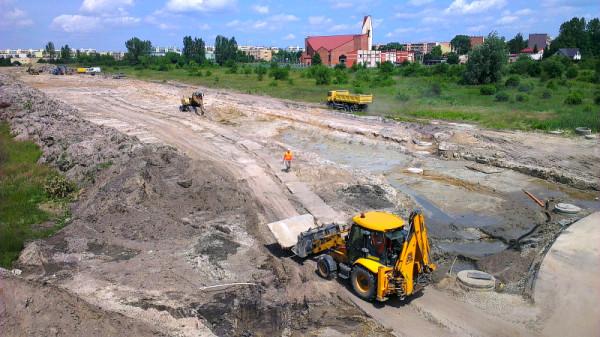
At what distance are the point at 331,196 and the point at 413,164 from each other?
7.70m

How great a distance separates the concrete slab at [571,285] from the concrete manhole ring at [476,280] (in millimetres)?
1063

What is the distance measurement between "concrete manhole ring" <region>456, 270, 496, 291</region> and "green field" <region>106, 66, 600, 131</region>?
938 inches

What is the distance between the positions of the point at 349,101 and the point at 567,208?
2464cm

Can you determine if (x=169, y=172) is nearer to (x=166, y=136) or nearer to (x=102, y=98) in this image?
(x=166, y=136)

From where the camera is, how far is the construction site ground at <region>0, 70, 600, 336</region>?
10.4 meters

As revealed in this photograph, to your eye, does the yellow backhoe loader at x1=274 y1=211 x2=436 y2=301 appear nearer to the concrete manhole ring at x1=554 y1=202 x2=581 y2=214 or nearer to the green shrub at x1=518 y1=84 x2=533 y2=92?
the concrete manhole ring at x1=554 y1=202 x2=581 y2=214

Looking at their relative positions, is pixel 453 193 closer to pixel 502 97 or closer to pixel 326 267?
pixel 326 267

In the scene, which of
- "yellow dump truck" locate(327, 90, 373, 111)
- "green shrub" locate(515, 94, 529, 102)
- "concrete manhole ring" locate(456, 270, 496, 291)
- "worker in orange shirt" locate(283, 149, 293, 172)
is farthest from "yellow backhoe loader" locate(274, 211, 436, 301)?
"green shrub" locate(515, 94, 529, 102)

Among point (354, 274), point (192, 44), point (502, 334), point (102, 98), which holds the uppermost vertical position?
point (192, 44)

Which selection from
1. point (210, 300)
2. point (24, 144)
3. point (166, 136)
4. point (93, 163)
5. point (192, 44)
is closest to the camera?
point (210, 300)

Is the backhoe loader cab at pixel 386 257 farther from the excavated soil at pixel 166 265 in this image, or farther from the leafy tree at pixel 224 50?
the leafy tree at pixel 224 50

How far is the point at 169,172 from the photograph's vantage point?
20.2m

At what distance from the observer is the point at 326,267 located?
1205 centimetres

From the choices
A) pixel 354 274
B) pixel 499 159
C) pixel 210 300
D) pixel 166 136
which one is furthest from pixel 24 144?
pixel 499 159
